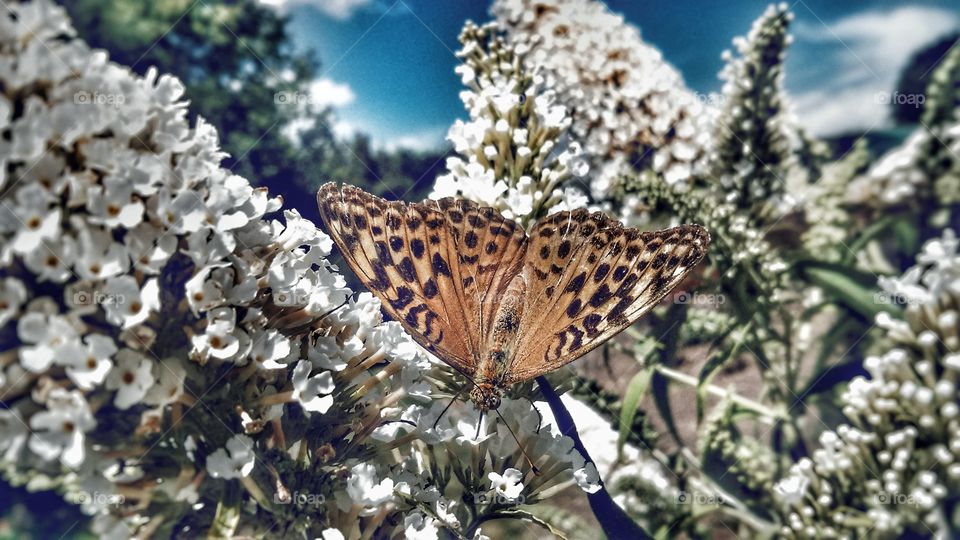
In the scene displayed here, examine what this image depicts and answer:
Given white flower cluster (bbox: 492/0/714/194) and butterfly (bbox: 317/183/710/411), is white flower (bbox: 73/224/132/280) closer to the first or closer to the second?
butterfly (bbox: 317/183/710/411)

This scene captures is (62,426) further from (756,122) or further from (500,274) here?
(756,122)

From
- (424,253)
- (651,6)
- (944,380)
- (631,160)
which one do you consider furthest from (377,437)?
(651,6)

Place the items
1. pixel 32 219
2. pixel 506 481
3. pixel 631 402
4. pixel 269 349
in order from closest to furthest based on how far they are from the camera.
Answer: pixel 32 219 < pixel 269 349 < pixel 506 481 < pixel 631 402

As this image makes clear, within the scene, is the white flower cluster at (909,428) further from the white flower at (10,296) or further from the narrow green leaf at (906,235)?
the white flower at (10,296)

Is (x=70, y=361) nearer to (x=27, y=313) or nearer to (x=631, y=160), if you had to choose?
(x=27, y=313)

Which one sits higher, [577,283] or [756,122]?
[756,122]

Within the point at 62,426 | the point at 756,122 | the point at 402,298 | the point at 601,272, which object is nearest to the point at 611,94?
the point at 756,122
